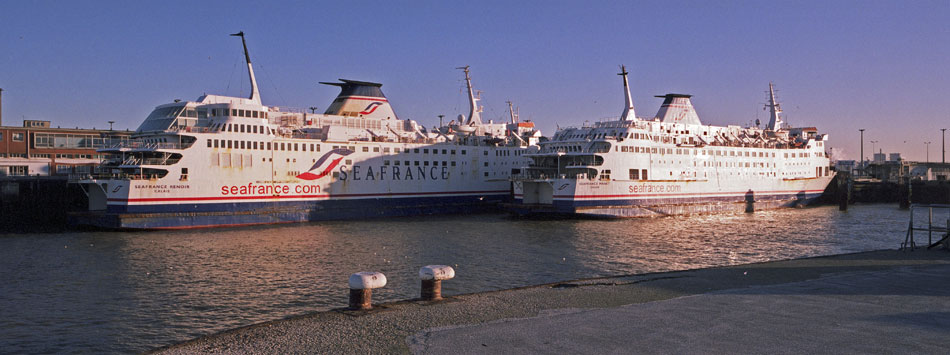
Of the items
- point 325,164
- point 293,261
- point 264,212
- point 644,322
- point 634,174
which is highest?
point 325,164

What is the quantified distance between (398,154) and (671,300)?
31894mm

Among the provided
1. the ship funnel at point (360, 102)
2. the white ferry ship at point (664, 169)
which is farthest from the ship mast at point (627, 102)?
the ship funnel at point (360, 102)

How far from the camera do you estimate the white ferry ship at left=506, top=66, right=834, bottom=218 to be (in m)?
38.9

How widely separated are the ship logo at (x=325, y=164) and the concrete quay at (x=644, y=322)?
26475mm

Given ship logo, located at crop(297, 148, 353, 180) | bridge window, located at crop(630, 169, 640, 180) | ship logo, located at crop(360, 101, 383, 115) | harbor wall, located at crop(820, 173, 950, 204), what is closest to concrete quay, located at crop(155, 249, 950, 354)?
ship logo, located at crop(297, 148, 353, 180)

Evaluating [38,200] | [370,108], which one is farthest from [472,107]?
[38,200]

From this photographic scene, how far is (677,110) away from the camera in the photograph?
48250mm

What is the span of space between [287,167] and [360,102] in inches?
375

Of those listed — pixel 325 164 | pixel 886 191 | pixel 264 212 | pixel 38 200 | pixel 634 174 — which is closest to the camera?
pixel 264 212

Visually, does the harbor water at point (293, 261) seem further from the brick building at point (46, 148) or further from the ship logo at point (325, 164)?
the brick building at point (46, 148)

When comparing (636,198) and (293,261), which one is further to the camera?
(636,198)

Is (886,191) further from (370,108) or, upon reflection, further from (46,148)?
(46,148)

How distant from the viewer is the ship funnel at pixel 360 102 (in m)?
44.6

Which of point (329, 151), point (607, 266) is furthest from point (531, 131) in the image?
point (607, 266)
